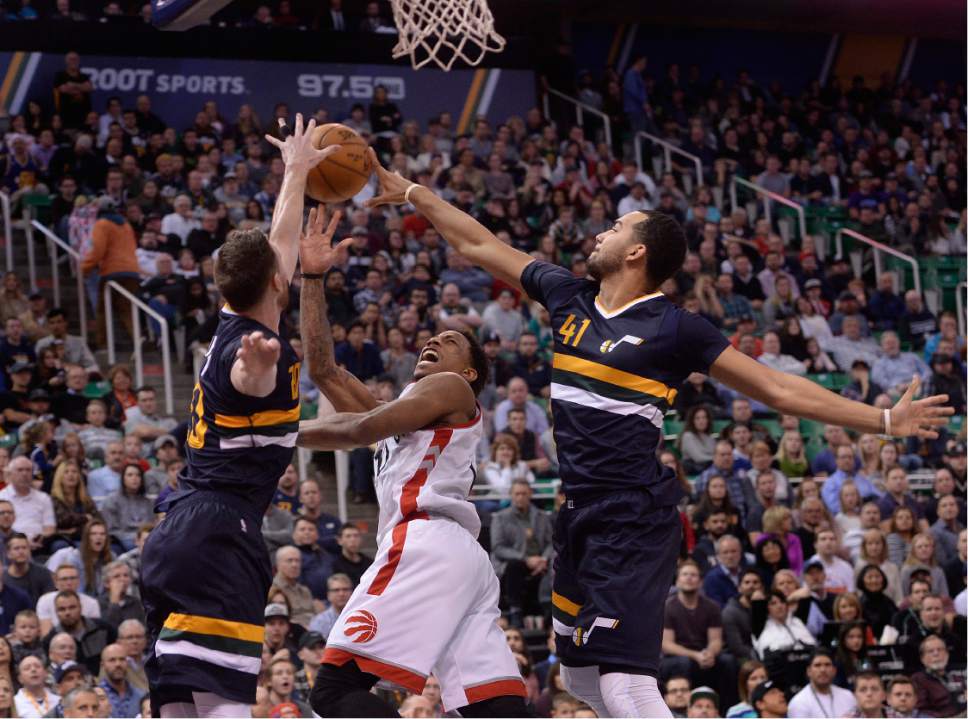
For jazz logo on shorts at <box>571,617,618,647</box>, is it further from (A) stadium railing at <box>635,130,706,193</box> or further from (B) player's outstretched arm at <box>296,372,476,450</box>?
(A) stadium railing at <box>635,130,706,193</box>

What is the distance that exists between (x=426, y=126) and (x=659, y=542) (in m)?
16.4

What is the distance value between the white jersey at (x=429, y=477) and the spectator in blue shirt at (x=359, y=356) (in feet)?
27.6

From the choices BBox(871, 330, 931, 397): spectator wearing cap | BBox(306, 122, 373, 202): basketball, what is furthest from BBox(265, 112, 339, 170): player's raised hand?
BBox(871, 330, 931, 397): spectator wearing cap

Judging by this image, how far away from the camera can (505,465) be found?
1330 cm

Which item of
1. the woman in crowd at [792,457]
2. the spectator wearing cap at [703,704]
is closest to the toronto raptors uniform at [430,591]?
the spectator wearing cap at [703,704]

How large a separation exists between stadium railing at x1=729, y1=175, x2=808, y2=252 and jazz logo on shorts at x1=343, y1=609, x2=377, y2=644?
16.1 metres

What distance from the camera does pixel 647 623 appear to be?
5586 mm

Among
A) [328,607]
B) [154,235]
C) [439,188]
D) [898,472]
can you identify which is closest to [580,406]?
[328,607]

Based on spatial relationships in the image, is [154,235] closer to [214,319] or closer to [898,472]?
[214,319]

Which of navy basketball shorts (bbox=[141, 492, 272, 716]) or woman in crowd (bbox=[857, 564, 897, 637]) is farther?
woman in crowd (bbox=[857, 564, 897, 637])

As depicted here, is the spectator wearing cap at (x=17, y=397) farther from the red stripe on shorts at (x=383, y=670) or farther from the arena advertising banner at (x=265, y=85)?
the red stripe on shorts at (x=383, y=670)

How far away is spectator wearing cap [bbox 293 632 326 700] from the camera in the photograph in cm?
1012

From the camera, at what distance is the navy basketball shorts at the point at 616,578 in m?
5.55

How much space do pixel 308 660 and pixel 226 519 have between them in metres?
5.38
